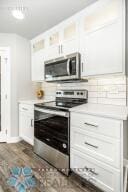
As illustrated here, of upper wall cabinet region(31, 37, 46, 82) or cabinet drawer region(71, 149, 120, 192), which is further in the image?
upper wall cabinet region(31, 37, 46, 82)

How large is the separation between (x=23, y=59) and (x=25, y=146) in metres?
1.84

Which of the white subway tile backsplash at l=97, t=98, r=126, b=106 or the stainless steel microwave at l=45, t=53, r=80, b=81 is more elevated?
the stainless steel microwave at l=45, t=53, r=80, b=81

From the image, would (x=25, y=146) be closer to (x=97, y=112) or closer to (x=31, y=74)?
(x=31, y=74)

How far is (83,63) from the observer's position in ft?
8.00

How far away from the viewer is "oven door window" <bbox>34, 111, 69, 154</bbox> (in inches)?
90.4

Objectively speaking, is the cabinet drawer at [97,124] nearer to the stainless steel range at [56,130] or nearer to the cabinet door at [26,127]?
the stainless steel range at [56,130]

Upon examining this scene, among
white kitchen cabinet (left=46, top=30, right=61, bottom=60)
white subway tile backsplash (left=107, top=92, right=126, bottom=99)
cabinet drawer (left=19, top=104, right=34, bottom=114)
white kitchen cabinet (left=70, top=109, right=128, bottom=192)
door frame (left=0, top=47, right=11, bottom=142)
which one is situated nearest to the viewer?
white kitchen cabinet (left=70, top=109, right=128, bottom=192)

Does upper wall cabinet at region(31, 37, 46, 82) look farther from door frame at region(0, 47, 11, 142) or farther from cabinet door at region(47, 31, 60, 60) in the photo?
door frame at region(0, 47, 11, 142)

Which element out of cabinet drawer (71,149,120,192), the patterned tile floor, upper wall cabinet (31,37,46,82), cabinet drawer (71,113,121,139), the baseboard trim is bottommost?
the patterned tile floor

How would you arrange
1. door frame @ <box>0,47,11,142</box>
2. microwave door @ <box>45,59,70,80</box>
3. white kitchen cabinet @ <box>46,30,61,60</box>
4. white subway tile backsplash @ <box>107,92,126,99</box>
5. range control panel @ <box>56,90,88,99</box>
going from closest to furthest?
white subway tile backsplash @ <box>107,92,126,99</box> < microwave door @ <box>45,59,70,80</box> < range control panel @ <box>56,90,88,99</box> < white kitchen cabinet @ <box>46,30,61,60</box> < door frame @ <box>0,47,11,142</box>

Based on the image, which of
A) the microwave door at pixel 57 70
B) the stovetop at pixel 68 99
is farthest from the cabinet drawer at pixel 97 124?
the microwave door at pixel 57 70

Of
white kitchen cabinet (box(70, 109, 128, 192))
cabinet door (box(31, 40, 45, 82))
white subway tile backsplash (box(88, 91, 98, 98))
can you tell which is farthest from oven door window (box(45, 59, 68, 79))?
white kitchen cabinet (box(70, 109, 128, 192))

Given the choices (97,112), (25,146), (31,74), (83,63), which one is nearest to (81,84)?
(83,63)

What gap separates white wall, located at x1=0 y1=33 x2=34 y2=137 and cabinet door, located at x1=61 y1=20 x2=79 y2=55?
51.6 inches
